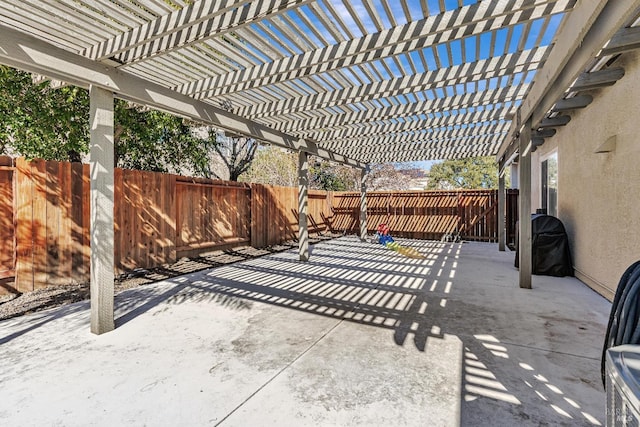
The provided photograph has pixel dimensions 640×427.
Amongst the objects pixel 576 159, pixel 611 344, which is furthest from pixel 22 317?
pixel 576 159

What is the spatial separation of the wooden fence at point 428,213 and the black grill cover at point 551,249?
508 centimetres

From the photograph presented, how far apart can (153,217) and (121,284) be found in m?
1.55

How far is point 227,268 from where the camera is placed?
19.6 feet

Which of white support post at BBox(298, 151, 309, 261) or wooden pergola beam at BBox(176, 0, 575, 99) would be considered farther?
white support post at BBox(298, 151, 309, 261)

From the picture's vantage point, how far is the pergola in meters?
2.36

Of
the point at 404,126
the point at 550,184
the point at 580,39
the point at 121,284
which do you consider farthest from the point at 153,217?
the point at 550,184

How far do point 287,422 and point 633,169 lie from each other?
4334 millimetres

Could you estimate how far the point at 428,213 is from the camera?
1125 centimetres

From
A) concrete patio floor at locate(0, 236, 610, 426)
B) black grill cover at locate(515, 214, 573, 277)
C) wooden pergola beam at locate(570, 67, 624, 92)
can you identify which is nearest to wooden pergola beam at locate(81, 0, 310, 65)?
concrete patio floor at locate(0, 236, 610, 426)

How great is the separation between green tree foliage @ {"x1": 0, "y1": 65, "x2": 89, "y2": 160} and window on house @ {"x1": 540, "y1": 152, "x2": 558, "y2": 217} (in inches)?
354

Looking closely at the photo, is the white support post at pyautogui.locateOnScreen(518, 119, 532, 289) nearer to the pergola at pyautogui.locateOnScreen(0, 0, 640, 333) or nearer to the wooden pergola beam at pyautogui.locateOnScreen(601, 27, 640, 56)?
the pergola at pyautogui.locateOnScreen(0, 0, 640, 333)

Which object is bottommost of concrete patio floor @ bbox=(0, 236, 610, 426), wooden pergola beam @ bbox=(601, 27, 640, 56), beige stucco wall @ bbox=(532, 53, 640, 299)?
concrete patio floor @ bbox=(0, 236, 610, 426)

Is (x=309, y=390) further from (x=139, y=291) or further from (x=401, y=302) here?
(x=139, y=291)

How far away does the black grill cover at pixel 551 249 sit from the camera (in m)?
5.21
